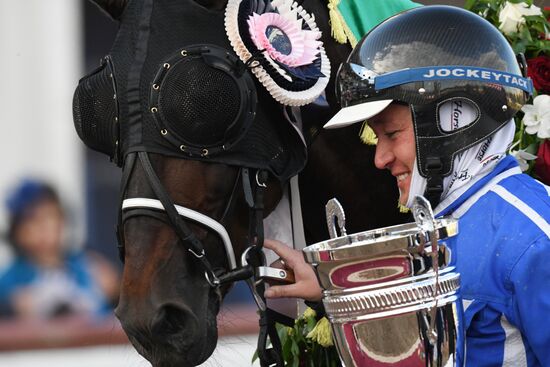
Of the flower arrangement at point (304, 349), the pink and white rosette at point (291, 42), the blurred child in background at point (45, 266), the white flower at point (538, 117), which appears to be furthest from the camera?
the blurred child in background at point (45, 266)

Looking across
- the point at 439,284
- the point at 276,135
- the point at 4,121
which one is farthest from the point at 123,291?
the point at 4,121

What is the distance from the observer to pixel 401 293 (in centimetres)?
179

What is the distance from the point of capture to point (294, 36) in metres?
2.69

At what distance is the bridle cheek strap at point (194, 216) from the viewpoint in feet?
8.07

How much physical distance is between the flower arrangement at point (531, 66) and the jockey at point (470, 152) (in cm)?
82

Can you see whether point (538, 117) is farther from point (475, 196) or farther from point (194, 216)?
point (194, 216)

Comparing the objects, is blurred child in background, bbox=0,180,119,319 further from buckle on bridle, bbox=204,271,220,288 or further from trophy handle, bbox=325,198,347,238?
trophy handle, bbox=325,198,347,238

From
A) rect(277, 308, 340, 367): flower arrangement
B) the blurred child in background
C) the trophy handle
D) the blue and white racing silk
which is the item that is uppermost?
the trophy handle

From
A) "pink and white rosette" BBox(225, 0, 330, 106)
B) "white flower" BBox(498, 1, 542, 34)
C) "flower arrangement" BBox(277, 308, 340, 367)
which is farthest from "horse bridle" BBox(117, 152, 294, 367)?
"white flower" BBox(498, 1, 542, 34)

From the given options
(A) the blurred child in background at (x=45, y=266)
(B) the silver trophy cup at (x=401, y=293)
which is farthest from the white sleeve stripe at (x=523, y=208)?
(A) the blurred child in background at (x=45, y=266)

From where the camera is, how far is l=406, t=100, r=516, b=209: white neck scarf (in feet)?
7.09

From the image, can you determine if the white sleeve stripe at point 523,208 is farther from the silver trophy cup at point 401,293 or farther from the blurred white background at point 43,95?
the blurred white background at point 43,95

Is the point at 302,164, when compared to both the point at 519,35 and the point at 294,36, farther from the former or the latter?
the point at 519,35

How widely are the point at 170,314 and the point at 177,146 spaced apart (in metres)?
0.40
